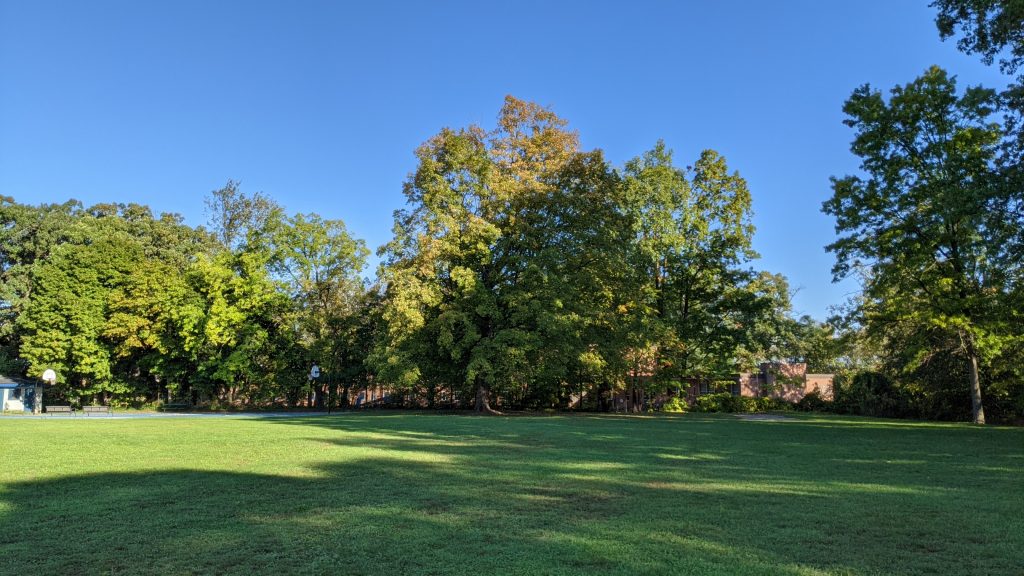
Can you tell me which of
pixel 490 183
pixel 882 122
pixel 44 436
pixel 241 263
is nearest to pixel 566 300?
pixel 490 183

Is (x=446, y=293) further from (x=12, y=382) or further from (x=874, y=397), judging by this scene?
(x=12, y=382)

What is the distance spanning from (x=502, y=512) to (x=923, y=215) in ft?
69.8

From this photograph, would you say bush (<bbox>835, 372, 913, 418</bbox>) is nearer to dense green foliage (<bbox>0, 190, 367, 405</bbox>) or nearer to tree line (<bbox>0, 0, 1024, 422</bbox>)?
tree line (<bbox>0, 0, 1024, 422</bbox>)

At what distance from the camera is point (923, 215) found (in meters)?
21.0

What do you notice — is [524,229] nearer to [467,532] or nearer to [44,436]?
[44,436]

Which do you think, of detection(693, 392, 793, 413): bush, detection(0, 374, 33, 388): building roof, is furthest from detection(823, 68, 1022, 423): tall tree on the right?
detection(0, 374, 33, 388): building roof

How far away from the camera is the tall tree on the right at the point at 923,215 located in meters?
20.2

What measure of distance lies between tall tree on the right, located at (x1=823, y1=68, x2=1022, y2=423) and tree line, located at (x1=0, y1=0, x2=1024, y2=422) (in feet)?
0.26

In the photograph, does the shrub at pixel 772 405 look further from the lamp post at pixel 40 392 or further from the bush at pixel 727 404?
the lamp post at pixel 40 392

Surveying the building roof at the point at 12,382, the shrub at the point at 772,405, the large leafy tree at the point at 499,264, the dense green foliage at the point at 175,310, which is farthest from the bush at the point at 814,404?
the building roof at the point at 12,382

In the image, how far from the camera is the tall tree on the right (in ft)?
66.2

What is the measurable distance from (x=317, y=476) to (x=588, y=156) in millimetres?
27552

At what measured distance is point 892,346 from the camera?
29.8 meters

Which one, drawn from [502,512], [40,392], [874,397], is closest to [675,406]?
[874,397]
